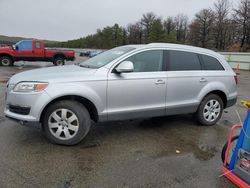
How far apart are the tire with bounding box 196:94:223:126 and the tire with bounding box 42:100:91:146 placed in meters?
2.55

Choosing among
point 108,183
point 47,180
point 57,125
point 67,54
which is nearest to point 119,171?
point 108,183

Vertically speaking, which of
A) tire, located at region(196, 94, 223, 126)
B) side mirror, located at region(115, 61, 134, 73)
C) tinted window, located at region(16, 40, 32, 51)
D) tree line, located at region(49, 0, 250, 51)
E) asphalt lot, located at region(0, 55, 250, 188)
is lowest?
asphalt lot, located at region(0, 55, 250, 188)

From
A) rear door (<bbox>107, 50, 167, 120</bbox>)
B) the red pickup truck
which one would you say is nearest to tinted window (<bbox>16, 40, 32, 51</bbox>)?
the red pickup truck

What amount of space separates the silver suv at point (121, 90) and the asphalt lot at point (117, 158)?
1.33ft

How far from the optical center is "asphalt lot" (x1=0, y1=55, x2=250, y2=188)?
9.37ft

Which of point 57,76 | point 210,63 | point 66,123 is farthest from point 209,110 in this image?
point 57,76

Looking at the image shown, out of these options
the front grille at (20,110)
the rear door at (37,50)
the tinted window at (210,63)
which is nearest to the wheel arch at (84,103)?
the front grille at (20,110)

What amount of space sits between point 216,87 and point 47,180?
3785 mm

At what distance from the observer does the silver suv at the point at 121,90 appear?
350 cm

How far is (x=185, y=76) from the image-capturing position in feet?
14.9

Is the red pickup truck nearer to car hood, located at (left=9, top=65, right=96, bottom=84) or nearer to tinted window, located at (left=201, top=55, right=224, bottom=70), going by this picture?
car hood, located at (left=9, top=65, right=96, bottom=84)

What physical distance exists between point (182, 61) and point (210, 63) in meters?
0.78

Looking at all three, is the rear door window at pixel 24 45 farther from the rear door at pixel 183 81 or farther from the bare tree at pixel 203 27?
the bare tree at pixel 203 27

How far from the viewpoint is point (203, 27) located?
5675 cm
